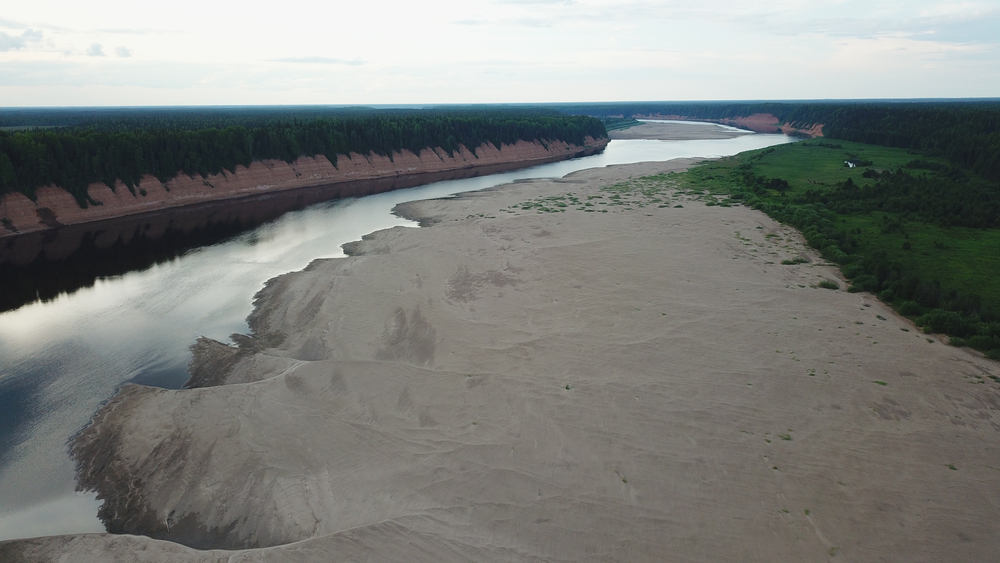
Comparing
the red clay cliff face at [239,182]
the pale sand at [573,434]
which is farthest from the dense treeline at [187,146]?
the pale sand at [573,434]

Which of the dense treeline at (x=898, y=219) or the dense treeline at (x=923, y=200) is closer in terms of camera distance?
the dense treeline at (x=898, y=219)

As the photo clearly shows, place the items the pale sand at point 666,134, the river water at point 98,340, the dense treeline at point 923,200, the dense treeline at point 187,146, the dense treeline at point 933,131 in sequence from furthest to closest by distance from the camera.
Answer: the pale sand at point 666,134
the dense treeline at point 933,131
the dense treeline at point 187,146
the dense treeline at point 923,200
the river water at point 98,340

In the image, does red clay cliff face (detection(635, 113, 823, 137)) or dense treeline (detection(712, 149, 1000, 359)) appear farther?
red clay cliff face (detection(635, 113, 823, 137))

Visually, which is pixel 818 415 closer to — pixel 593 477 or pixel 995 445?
pixel 995 445

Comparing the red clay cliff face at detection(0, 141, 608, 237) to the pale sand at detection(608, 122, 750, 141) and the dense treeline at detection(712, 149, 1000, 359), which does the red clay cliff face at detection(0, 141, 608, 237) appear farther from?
the pale sand at detection(608, 122, 750, 141)

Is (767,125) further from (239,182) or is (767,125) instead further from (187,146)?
(187,146)

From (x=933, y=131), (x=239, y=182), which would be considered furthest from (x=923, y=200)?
(x=239, y=182)

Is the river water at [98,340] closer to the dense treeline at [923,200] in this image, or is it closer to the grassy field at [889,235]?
the grassy field at [889,235]

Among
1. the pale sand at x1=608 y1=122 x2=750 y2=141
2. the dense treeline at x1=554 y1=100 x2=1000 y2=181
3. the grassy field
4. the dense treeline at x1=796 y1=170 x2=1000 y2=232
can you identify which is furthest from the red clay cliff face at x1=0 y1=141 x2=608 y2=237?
the dense treeline at x1=554 y1=100 x2=1000 y2=181
